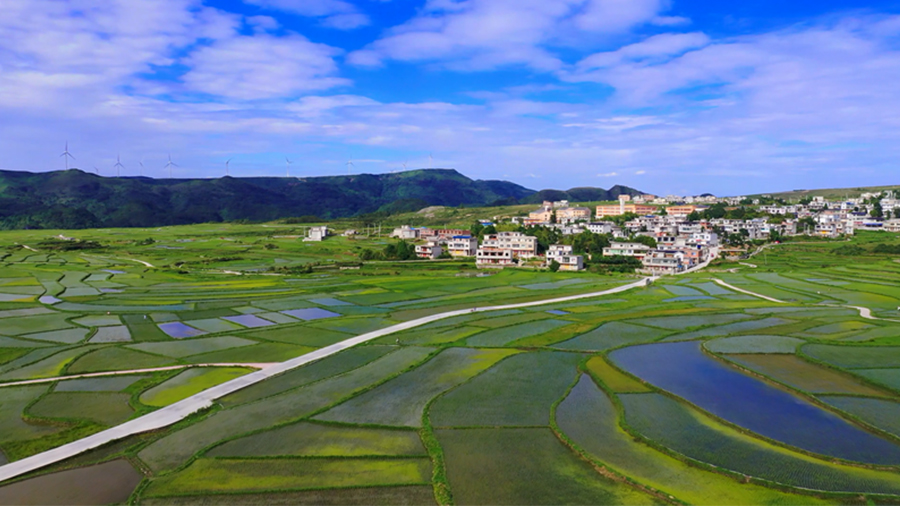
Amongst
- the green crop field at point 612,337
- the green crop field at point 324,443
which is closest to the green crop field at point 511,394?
the green crop field at point 324,443

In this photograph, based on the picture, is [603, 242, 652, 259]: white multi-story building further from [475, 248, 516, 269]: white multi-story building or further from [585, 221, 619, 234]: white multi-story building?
[585, 221, 619, 234]: white multi-story building

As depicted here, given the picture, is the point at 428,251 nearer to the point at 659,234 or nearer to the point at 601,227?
the point at 601,227

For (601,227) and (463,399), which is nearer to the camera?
(463,399)

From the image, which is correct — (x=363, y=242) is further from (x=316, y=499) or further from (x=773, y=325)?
(x=316, y=499)

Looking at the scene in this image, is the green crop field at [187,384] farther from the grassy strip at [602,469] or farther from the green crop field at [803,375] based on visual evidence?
the green crop field at [803,375]

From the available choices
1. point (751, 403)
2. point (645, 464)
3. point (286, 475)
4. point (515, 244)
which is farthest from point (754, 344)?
point (515, 244)

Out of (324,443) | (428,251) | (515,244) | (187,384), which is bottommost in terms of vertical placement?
(324,443)

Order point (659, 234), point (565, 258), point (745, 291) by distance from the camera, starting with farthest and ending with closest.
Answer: point (659, 234), point (565, 258), point (745, 291)

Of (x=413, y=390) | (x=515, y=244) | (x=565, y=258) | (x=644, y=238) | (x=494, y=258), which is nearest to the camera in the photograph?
(x=413, y=390)

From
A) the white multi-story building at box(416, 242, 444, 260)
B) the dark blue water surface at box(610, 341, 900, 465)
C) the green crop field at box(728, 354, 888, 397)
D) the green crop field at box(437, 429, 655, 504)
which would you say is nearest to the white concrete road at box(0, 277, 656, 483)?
the green crop field at box(437, 429, 655, 504)
